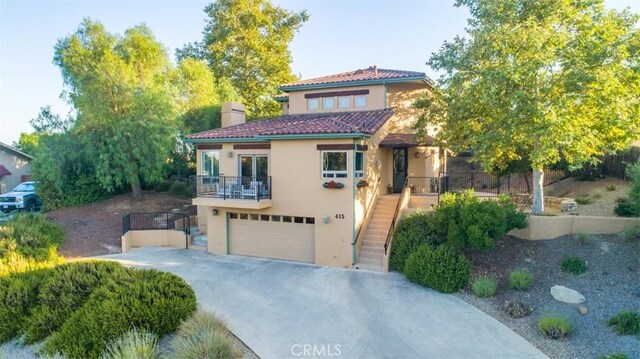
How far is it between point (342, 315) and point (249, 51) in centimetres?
2748

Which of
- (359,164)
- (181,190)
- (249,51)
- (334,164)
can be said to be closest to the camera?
(334,164)

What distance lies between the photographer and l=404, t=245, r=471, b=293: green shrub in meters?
12.4

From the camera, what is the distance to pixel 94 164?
23828 millimetres

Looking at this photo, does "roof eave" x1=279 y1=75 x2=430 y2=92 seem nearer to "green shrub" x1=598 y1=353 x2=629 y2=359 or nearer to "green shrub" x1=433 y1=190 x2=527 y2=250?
"green shrub" x1=433 y1=190 x2=527 y2=250

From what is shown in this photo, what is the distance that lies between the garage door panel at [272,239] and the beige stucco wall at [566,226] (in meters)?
8.66

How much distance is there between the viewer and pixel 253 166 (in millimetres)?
18234

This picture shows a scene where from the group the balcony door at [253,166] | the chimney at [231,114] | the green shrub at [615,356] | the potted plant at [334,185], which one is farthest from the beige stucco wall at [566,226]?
the chimney at [231,114]

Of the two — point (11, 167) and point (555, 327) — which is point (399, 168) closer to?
point (555, 327)

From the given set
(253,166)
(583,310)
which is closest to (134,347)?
(253,166)

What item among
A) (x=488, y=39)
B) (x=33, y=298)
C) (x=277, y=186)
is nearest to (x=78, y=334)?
(x=33, y=298)

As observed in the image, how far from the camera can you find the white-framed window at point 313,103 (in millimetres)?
20281

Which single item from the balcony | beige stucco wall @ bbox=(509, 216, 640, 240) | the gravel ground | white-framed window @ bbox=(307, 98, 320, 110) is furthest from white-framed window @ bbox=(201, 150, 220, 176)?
beige stucco wall @ bbox=(509, 216, 640, 240)

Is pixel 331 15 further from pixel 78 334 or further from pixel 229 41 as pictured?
pixel 78 334

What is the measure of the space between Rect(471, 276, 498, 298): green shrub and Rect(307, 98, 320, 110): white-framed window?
39.6 ft
